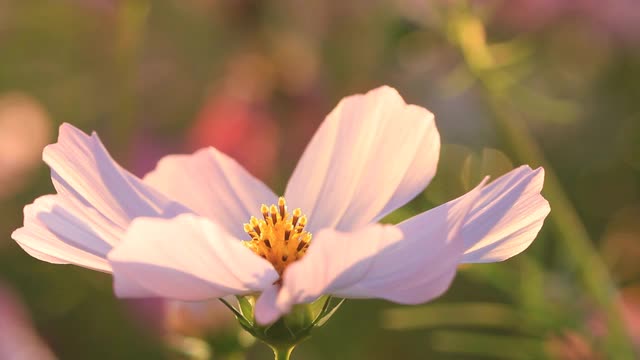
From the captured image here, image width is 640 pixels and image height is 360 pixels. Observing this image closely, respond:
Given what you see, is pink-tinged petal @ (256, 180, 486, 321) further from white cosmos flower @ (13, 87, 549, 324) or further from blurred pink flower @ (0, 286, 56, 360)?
blurred pink flower @ (0, 286, 56, 360)

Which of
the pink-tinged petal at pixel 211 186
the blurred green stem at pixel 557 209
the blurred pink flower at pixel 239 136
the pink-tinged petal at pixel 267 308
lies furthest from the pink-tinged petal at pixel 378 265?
the blurred pink flower at pixel 239 136

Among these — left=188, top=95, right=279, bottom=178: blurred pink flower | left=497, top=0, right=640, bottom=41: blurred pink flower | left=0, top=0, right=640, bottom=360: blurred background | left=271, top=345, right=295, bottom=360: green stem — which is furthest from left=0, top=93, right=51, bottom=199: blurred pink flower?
left=271, top=345, right=295, bottom=360: green stem

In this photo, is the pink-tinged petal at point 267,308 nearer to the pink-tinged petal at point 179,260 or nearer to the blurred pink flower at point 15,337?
the pink-tinged petal at point 179,260

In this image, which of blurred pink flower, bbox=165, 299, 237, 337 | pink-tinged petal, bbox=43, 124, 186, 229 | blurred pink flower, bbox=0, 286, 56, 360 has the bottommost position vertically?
blurred pink flower, bbox=0, 286, 56, 360

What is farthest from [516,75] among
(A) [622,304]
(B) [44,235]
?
(B) [44,235]

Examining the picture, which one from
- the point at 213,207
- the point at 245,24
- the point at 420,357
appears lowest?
the point at 420,357

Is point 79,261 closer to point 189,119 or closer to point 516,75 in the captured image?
point 516,75
